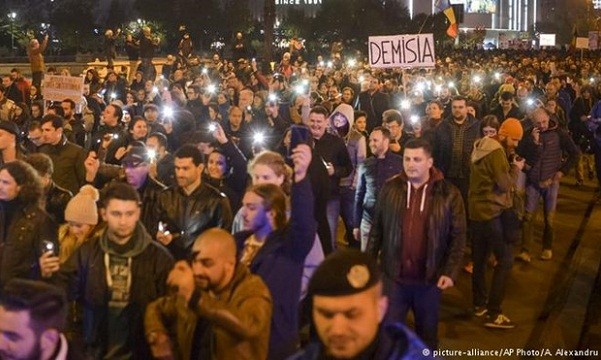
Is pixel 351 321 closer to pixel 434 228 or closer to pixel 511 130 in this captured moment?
pixel 434 228

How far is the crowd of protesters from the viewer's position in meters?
3.57

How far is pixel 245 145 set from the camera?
35.9 feet

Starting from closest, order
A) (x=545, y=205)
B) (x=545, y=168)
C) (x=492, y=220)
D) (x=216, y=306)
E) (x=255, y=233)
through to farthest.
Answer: (x=216, y=306)
(x=255, y=233)
(x=492, y=220)
(x=545, y=168)
(x=545, y=205)

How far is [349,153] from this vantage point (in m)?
10.1

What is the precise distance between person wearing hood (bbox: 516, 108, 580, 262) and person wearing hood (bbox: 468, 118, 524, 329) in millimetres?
2332

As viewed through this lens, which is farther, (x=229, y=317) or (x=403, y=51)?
(x=403, y=51)

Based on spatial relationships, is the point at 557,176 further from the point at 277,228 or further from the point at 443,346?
the point at 277,228

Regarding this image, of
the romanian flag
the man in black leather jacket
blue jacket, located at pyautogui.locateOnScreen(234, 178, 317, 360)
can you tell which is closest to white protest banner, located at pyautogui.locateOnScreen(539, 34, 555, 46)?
the romanian flag

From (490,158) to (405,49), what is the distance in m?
7.12

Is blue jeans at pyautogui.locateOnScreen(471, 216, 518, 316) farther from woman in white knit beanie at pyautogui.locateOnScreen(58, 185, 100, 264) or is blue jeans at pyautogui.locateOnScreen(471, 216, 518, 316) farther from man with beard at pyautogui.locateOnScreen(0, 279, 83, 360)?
man with beard at pyautogui.locateOnScreen(0, 279, 83, 360)

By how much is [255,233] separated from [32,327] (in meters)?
1.74

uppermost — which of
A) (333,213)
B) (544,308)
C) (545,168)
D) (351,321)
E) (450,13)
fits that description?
(450,13)

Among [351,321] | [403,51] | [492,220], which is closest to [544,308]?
[492,220]

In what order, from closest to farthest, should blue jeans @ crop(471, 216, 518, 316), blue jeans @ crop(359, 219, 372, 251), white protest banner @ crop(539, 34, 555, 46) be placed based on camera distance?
blue jeans @ crop(471, 216, 518, 316) → blue jeans @ crop(359, 219, 372, 251) → white protest banner @ crop(539, 34, 555, 46)
